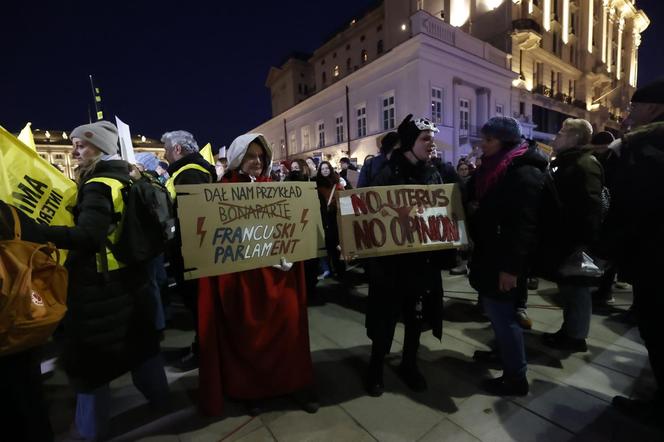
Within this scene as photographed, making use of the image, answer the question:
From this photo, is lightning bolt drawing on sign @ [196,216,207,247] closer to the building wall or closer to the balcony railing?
the building wall

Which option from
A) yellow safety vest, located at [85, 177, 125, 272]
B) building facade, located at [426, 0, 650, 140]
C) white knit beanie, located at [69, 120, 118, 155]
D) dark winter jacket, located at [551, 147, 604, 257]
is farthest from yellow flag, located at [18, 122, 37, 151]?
building facade, located at [426, 0, 650, 140]

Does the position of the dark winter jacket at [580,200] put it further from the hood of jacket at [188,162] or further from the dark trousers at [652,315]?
the hood of jacket at [188,162]

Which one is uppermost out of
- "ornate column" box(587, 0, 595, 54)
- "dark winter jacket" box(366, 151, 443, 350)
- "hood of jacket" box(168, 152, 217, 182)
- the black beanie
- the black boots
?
"ornate column" box(587, 0, 595, 54)

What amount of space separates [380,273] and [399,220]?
17.5 inches

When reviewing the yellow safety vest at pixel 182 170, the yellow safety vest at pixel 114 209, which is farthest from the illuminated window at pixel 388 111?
the yellow safety vest at pixel 114 209

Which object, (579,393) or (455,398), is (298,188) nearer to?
(455,398)

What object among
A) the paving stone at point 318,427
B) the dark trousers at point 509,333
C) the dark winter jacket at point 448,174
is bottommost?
the paving stone at point 318,427

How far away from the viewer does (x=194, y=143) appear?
3.31 meters

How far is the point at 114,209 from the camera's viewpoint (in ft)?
6.53

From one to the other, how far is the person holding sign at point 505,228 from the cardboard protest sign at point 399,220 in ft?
0.69

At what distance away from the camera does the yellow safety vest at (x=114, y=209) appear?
1.97 meters

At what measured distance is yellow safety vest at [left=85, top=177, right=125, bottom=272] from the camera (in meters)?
1.97

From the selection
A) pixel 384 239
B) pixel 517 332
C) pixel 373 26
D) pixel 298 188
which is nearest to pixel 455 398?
pixel 517 332

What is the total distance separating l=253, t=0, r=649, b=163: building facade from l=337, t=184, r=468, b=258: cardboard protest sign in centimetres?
1149
